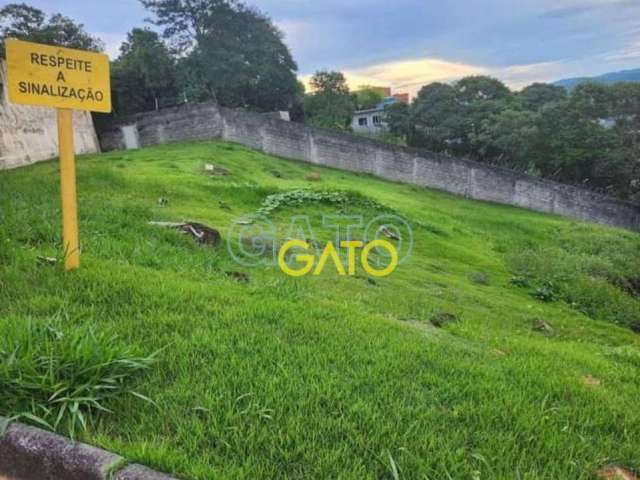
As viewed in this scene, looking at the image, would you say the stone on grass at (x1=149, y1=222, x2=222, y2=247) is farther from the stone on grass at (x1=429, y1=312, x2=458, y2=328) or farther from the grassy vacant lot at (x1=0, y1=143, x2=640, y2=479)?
the stone on grass at (x1=429, y1=312, x2=458, y2=328)

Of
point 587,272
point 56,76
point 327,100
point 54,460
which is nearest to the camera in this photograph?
point 54,460

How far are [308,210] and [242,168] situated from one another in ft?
16.0

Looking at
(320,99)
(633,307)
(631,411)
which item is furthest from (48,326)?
(320,99)

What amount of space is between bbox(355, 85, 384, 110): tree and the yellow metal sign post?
107 ft

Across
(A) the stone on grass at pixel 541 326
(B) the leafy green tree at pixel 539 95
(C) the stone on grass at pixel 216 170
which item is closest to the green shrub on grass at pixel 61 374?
(A) the stone on grass at pixel 541 326

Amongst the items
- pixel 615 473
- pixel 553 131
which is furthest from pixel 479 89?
pixel 615 473

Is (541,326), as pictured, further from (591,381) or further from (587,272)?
(587,272)

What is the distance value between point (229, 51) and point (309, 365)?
69.9 feet

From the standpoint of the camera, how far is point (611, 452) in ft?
6.03

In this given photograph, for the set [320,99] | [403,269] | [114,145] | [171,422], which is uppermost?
[320,99]

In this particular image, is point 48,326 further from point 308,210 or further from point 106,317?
point 308,210

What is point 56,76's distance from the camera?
110 inches

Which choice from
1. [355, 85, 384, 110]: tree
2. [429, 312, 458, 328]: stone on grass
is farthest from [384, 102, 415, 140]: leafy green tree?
[429, 312, 458, 328]: stone on grass

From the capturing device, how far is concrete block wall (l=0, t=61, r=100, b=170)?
1072cm
